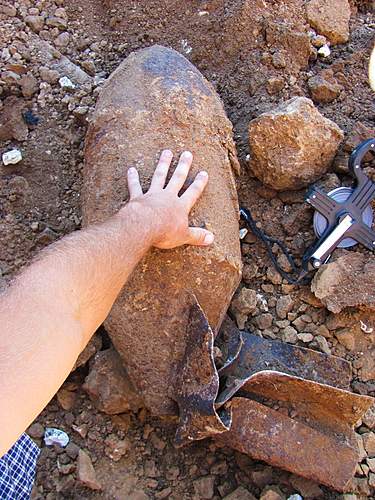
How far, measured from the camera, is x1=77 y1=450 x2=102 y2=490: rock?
6.93 ft

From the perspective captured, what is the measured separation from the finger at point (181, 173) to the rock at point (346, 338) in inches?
32.4

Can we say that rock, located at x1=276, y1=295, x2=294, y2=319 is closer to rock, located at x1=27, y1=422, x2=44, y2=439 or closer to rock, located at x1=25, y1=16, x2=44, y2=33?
rock, located at x1=27, y1=422, x2=44, y2=439

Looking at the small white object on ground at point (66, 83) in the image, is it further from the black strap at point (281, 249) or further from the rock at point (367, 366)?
the rock at point (367, 366)

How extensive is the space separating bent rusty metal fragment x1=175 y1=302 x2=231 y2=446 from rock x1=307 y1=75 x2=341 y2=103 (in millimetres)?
1217

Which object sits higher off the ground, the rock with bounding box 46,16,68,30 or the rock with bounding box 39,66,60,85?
the rock with bounding box 46,16,68,30

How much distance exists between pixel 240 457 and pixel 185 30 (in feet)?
6.39

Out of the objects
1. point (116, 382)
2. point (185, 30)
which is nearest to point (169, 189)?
point (116, 382)

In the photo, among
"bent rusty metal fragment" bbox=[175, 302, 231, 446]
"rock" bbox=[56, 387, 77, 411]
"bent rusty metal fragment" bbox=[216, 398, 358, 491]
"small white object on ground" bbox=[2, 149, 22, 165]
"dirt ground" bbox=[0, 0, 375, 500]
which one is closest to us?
"bent rusty metal fragment" bbox=[175, 302, 231, 446]

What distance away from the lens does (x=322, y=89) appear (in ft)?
9.07

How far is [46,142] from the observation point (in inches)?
111

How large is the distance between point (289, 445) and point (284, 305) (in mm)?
546

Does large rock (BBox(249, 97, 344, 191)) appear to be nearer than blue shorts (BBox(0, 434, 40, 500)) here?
No

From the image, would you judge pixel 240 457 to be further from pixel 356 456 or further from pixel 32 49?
pixel 32 49

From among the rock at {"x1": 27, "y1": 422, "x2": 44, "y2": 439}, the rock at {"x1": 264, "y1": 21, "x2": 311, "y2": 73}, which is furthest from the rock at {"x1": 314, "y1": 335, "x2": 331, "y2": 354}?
the rock at {"x1": 264, "y1": 21, "x2": 311, "y2": 73}
